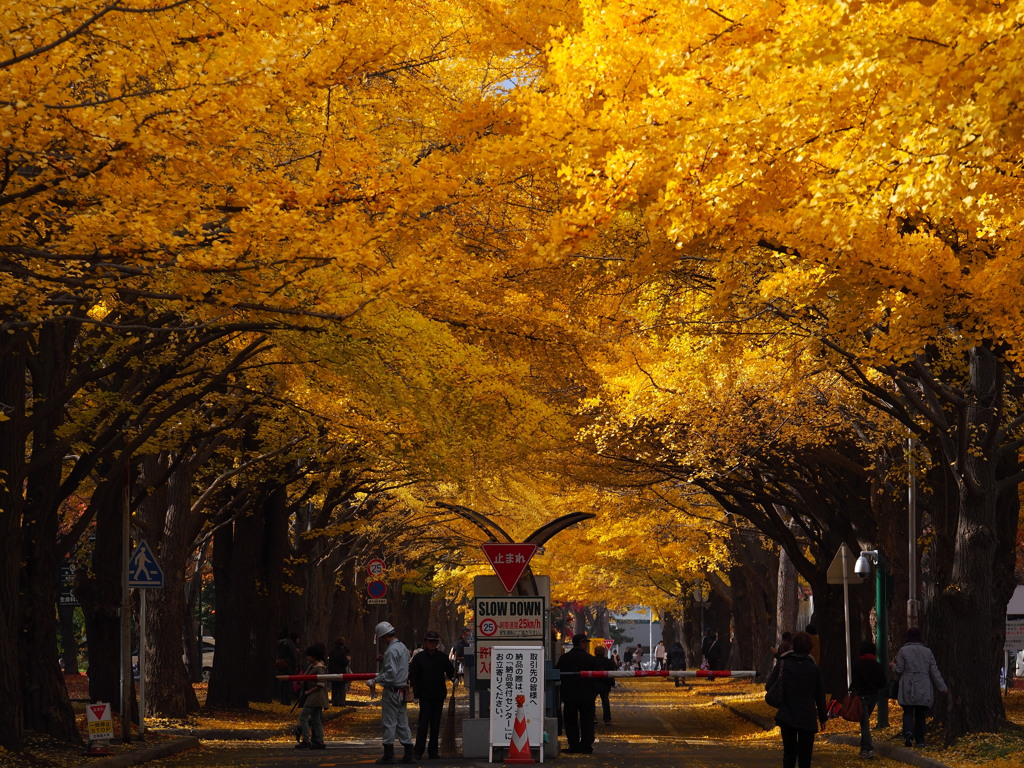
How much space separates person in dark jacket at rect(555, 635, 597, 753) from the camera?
21953mm

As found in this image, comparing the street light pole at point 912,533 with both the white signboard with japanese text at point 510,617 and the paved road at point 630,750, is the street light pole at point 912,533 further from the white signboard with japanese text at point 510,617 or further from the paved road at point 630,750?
the white signboard with japanese text at point 510,617

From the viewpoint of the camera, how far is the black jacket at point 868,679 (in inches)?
765

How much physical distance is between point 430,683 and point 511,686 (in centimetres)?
174

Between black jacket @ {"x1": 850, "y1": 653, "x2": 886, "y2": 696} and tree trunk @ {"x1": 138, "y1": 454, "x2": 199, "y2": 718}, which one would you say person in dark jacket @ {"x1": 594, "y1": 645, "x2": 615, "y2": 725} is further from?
tree trunk @ {"x1": 138, "y1": 454, "x2": 199, "y2": 718}

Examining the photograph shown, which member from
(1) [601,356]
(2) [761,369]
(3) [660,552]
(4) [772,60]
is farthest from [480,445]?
(3) [660,552]

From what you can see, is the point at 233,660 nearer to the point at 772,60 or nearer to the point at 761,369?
the point at 761,369

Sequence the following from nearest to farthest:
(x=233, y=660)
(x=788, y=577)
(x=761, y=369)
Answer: (x=761, y=369) → (x=233, y=660) → (x=788, y=577)

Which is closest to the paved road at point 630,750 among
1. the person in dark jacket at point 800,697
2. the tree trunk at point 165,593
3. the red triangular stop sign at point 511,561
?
the red triangular stop sign at point 511,561

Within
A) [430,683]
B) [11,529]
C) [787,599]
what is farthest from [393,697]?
[787,599]

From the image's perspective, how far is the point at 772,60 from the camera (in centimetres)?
1020

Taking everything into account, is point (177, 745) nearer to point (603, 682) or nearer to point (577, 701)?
point (577, 701)

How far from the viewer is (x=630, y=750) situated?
22.5 m

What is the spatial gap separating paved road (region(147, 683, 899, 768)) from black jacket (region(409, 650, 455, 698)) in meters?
0.90

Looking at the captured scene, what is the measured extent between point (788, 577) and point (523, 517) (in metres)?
14.3
